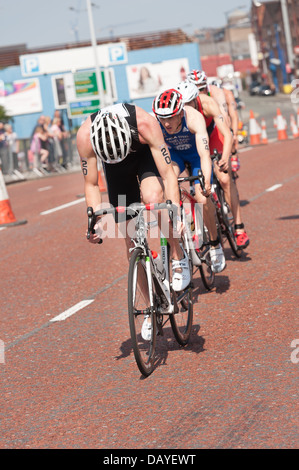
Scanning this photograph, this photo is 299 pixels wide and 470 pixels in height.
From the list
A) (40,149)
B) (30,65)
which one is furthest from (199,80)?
(30,65)

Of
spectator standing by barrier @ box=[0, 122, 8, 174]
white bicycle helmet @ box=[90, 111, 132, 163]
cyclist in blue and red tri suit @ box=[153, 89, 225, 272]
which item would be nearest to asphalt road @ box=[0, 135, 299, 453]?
cyclist in blue and red tri suit @ box=[153, 89, 225, 272]

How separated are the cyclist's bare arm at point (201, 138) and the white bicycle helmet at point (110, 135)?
1.82m

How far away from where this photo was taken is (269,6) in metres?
116

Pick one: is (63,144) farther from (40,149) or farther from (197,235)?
Result: (197,235)

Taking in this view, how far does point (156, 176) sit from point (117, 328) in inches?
58.9

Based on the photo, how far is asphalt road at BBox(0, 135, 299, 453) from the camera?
15.0 ft

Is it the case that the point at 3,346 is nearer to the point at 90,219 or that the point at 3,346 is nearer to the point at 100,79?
the point at 90,219

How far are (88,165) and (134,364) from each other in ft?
4.61

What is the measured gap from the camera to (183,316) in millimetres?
6359

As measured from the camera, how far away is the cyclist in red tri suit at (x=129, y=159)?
556 centimetres

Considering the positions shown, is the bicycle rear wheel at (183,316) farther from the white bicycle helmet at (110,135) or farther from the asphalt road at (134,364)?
the white bicycle helmet at (110,135)

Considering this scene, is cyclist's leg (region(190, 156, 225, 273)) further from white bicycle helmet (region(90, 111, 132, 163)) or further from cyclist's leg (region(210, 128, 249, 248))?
white bicycle helmet (region(90, 111, 132, 163))

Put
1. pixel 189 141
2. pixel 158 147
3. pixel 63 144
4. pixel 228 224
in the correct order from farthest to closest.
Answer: pixel 63 144, pixel 228 224, pixel 189 141, pixel 158 147

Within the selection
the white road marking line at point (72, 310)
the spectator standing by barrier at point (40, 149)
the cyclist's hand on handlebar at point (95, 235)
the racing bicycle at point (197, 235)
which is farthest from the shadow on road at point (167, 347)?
the spectator standing by barrier at point (40, 149)
